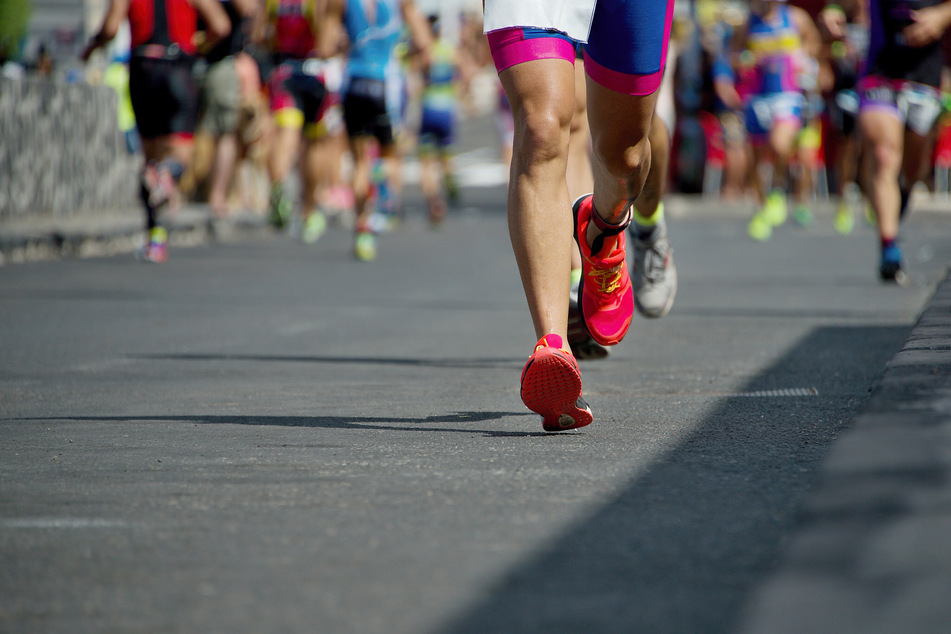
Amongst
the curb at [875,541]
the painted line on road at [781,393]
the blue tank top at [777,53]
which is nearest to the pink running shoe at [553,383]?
the painted line on road at [781,393]

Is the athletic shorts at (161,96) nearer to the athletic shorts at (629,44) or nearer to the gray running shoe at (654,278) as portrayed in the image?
the gray running shoe at (654,278)

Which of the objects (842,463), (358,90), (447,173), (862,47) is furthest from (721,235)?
(842,463)

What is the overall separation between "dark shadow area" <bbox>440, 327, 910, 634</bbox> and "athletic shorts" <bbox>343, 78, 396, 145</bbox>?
860 cm

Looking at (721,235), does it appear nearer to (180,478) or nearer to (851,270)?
(851,270)

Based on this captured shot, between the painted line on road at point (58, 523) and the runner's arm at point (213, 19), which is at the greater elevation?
the painted line on road at point (58, 523)

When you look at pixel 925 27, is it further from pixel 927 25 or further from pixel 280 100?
pixel 280 100

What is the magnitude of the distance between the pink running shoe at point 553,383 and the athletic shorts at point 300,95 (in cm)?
986

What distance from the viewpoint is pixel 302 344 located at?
5766mm

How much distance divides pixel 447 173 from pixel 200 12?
827cm

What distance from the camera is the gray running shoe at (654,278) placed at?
4895mm

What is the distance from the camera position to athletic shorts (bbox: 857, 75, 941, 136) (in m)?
7.99

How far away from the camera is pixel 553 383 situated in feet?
11.0

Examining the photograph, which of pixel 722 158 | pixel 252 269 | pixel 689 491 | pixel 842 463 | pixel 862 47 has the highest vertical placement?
pixel 842 463

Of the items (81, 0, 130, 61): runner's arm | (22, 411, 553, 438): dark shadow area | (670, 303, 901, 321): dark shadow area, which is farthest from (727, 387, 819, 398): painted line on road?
(81, 0, 130, 61): runner's arm
